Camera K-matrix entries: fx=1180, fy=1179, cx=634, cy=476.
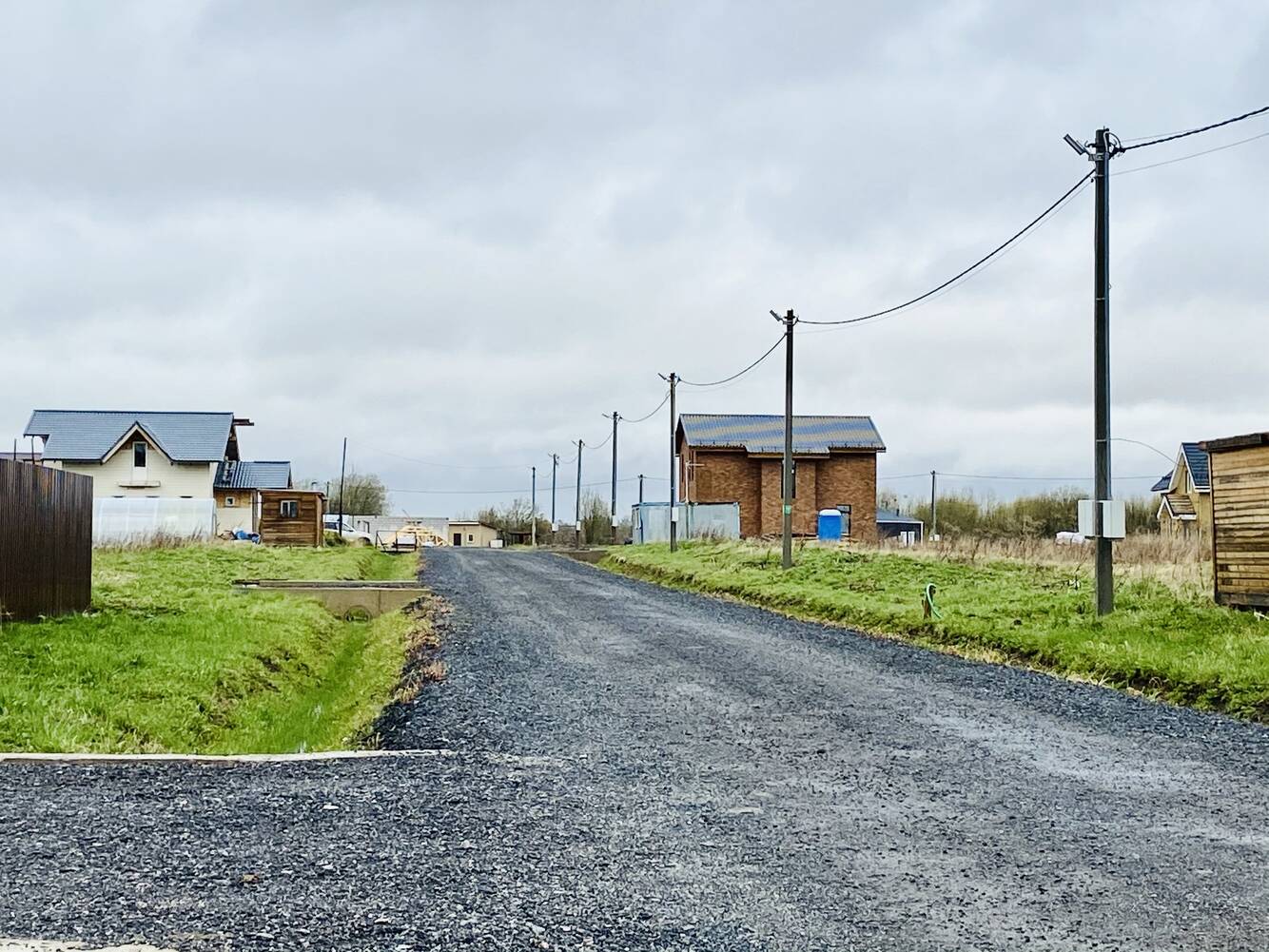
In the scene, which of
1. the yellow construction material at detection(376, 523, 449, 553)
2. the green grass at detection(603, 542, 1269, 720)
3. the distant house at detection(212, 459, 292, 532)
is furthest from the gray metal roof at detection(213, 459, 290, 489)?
the green grass at detection(603, 542, 1269, 720)

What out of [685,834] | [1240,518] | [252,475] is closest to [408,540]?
[252,475]

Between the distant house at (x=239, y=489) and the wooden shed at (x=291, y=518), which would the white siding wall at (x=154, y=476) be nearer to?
the distant house at (x=239, y=489)

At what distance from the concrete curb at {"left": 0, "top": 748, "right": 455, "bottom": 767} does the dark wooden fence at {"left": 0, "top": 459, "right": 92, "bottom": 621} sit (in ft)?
21.5

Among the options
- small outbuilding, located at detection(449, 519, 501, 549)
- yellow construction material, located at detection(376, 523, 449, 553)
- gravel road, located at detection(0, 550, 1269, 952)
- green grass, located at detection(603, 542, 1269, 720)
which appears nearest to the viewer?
gravel road, located at detection(0, 550, 1269, 952)

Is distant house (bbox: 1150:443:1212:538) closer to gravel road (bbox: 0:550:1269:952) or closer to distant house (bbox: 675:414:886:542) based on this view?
distant house (bbox: 675:414:886:542)

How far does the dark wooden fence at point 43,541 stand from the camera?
13133 millimetres

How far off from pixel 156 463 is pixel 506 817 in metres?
52.3

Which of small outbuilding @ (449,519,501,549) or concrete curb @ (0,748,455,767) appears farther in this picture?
small outbuilding @ (449,519,501,549)

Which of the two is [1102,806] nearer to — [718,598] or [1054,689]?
[1054,689]

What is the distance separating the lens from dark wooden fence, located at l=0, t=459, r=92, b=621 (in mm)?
13133

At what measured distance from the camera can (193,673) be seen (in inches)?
480

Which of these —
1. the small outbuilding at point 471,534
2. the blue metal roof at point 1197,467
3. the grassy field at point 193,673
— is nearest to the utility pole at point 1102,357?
the grassy field at point 193,673

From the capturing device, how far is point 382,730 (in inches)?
365

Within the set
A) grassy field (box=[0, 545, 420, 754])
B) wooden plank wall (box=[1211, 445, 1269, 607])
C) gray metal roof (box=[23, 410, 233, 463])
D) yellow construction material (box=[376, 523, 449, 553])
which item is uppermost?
gray metal roof (box=[23, 410, 233, 463])
